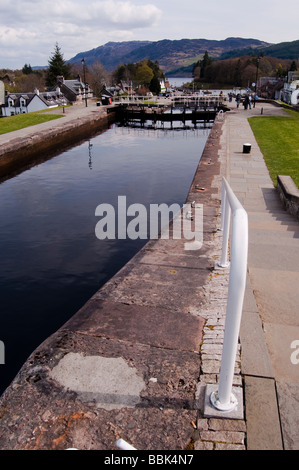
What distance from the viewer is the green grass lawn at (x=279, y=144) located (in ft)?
43.8

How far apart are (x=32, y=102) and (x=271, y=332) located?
77645 millimetres

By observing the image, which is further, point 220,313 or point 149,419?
point 220,313

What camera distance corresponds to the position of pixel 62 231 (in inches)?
437

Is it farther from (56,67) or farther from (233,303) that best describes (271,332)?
(56,67)

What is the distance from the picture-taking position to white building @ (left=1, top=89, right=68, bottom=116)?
2724 inches

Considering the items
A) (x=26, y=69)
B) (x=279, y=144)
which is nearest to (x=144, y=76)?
(x=26, y=69)

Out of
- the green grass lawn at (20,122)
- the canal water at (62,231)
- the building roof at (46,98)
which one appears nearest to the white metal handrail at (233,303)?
the canal water at (62,231)

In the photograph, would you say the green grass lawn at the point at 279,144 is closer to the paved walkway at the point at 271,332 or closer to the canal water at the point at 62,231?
the canal water at the point at 62,231

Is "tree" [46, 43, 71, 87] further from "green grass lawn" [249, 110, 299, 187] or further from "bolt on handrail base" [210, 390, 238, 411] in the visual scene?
"bolt on handrail base" [210, 390, 238, 411]

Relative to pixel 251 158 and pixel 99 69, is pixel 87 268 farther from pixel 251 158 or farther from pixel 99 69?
pixel 99 69
